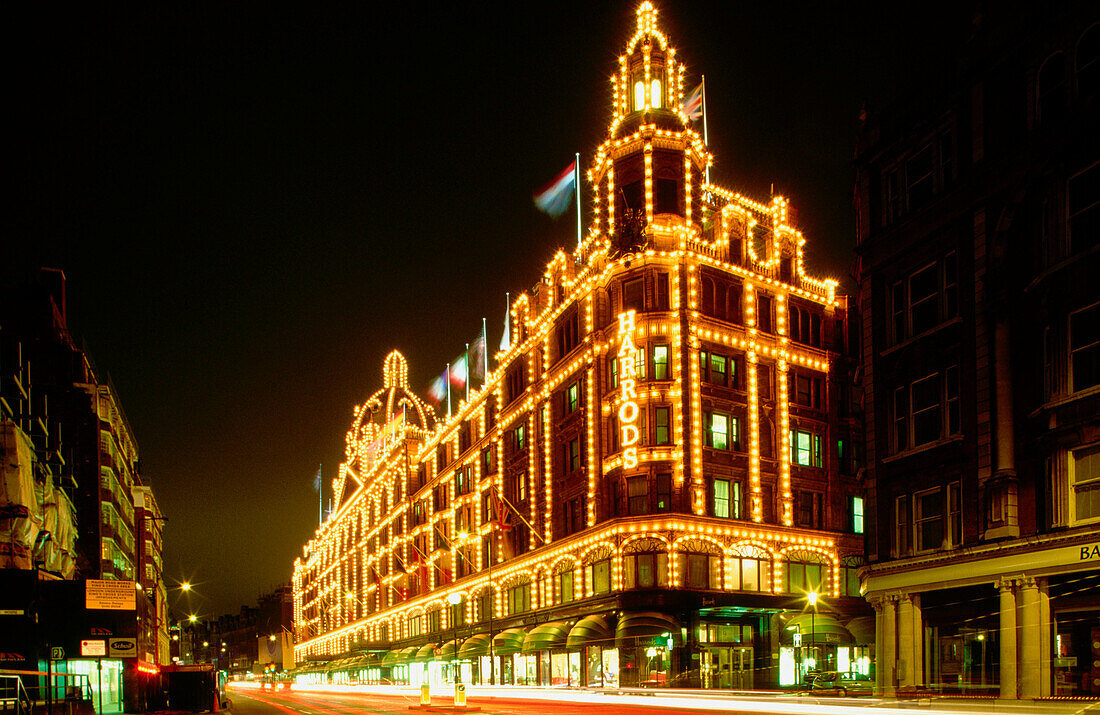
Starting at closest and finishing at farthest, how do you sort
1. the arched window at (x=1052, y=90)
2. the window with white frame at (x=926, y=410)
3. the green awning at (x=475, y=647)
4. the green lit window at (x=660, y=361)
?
the arched window at (x=1052, y=90) < the window with white frame at (x=926, y=410) < the green lit window at (x=660, y=361) < the green awning at (x=475, y=647)

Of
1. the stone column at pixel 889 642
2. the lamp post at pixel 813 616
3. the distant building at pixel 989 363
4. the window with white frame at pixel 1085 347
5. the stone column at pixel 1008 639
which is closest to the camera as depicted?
the window with white frame at pixel 1085 347

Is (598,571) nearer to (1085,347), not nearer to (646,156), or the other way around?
(646,156)

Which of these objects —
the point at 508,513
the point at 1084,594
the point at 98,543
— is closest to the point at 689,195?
the point at 508,513

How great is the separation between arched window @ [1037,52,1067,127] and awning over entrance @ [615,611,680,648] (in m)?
31.8

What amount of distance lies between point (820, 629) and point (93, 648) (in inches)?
1351

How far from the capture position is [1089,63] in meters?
28.1

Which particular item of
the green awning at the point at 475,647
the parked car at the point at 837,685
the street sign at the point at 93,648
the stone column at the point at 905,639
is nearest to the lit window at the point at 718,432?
the parked car at the point at 837,685

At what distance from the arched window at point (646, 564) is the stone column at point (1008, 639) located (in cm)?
2675

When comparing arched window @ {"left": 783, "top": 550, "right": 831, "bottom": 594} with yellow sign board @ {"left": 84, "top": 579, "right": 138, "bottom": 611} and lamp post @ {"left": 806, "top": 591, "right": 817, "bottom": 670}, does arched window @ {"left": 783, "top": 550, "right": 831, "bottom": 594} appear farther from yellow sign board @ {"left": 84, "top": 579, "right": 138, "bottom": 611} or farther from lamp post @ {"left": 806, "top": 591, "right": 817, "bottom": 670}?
yellow sign board @ {"left": 84, "top": 579, "right": 138, "bottom": 611}

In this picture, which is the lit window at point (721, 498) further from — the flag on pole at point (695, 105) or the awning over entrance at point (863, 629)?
the flag on pole at point (695, 105)

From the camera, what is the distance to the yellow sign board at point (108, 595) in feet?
109

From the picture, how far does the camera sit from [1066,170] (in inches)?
1115

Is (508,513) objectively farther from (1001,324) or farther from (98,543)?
(1001,324)

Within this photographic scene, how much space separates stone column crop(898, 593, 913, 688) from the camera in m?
32.9
